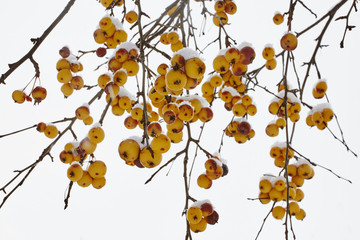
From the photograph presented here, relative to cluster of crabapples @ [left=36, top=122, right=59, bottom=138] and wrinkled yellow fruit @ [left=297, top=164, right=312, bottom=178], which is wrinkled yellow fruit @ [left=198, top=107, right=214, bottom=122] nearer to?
wrinkled yellow fruit @ [left=297, top=164, right=312, bottom=178]

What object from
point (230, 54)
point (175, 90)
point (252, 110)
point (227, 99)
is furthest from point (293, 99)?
point (175, 90)

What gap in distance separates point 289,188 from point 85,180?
1685 millimetres

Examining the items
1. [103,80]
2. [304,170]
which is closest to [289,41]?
[304,170]

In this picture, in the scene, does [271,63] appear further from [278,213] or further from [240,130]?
[278,213]

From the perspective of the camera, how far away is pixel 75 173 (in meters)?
1.89

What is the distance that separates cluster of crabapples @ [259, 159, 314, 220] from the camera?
2.39 metres

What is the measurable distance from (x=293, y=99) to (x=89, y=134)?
1.97 meters

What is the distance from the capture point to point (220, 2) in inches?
112

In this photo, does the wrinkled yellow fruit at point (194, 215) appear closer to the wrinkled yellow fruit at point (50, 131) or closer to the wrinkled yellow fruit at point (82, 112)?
the wrinkled yellow fruit at point (82, 112)

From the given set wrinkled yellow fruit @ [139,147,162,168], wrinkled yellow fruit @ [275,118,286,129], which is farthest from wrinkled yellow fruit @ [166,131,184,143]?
wrinkled yellow fruit @ [275,118,286,129]

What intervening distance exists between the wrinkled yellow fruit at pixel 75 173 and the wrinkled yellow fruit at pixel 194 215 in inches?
32.2

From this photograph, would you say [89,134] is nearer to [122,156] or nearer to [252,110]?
[122,156]

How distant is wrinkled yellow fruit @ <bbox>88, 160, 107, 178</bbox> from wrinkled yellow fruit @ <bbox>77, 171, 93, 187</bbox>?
4cm

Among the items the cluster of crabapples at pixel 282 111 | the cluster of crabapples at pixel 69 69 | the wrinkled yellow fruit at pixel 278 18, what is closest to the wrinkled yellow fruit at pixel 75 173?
the cluster of crabapples at pixel 69 69
